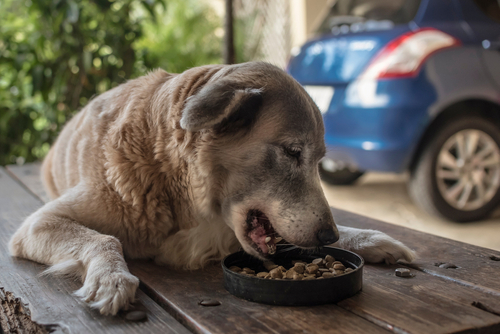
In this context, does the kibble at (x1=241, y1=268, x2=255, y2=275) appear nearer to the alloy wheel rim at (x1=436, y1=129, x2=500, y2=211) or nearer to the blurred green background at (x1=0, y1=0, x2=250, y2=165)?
the alloy wheel rim at (x1=436, y1=129, x2=500, y2=211)

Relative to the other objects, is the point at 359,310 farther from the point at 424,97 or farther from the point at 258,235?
the point at 424,97

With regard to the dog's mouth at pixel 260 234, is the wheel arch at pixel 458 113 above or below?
above

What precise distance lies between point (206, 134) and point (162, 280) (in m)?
0.57

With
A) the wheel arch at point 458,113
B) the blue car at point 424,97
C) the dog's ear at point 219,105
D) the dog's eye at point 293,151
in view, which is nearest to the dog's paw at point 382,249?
the dog's eye at point 293,151

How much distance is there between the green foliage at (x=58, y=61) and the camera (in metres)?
5.23

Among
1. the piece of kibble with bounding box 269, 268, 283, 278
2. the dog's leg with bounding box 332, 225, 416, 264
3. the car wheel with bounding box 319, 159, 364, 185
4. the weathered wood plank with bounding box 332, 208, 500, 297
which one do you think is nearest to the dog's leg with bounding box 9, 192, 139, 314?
the piece of kibble with bounding box 269, 268, 283, 278

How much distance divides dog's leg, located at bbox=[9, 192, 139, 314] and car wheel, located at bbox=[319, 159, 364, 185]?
14.4 feet

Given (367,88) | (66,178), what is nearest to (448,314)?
(66,178)

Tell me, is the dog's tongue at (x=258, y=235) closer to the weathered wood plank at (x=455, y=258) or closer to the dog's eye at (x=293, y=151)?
the dog's eye at (x=293, y=151)

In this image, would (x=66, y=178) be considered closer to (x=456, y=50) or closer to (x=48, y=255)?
(x=48, y=255)

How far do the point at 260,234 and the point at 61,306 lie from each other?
76 centimetres

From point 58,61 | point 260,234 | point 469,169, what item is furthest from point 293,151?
point 58,61

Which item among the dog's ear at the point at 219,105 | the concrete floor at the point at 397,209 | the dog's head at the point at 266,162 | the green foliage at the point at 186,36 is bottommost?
the concrete floor at the point at 397,209

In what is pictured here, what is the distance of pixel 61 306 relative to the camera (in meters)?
1.49
